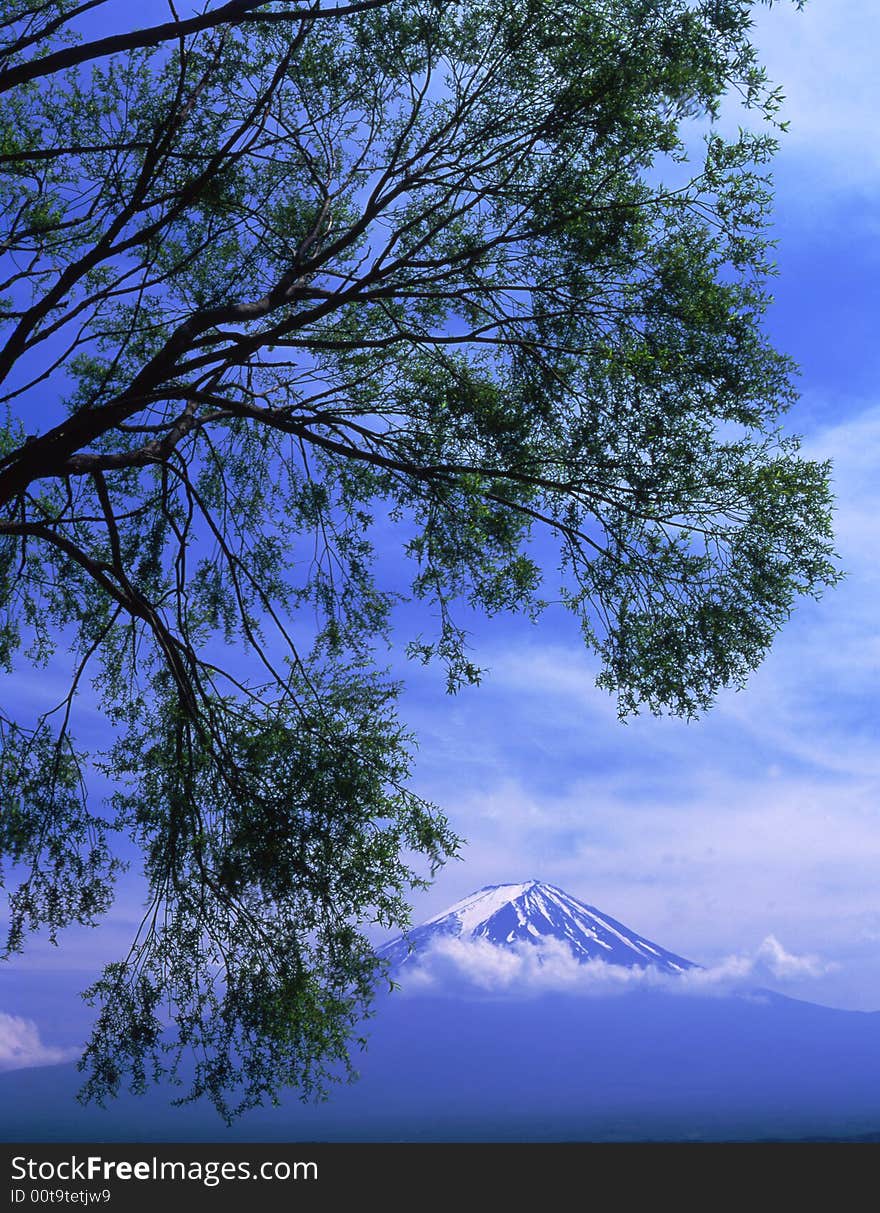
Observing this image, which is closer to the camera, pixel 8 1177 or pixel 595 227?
pixel 8 1177

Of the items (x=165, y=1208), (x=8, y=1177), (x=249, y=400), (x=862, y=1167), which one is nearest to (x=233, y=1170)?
(x=165, y=1208)

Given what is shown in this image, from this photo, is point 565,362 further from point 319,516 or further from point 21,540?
point 21,540

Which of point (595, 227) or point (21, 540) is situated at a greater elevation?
point (595, 227)

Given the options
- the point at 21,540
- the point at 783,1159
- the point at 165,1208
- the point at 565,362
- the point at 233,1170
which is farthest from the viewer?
the point at 783,1159

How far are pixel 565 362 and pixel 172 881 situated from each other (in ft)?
20.1

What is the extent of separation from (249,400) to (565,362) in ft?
12.0

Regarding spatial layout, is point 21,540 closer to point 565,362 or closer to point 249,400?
point 249,400

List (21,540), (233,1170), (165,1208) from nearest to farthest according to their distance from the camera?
(165,1208)
(233,1170)
(21,540)

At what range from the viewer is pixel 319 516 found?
1146cm

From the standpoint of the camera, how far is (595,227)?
8.55 m

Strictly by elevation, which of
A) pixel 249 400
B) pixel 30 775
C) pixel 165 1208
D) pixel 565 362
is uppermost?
pixel 249 400

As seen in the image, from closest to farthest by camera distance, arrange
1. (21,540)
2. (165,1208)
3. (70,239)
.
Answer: (165,1208)
(70,239)
(21,540)

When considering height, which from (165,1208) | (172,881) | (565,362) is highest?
(565,362)

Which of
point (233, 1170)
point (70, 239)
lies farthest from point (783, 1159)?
point (70, 239)
